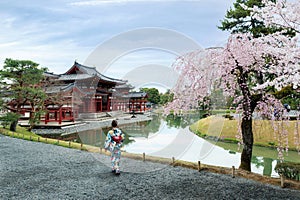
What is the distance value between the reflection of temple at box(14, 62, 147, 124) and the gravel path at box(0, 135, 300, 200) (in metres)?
11.4

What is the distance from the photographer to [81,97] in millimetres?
21859

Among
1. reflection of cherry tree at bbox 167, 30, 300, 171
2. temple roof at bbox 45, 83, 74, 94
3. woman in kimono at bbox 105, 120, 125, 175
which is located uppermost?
temple roof at bbox 45, 83, 74, 94

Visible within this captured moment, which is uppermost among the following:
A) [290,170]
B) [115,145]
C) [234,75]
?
[234,75]

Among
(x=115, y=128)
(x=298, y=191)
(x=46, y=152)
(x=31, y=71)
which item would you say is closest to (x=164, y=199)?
(x=115, y=128)

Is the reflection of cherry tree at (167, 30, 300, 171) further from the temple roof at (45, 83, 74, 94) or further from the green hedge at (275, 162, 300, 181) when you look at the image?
the temple roof at (45, 83, 74, 94)

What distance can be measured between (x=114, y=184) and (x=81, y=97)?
18327 millimetres

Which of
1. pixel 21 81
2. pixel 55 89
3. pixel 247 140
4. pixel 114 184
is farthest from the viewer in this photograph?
pixel 55 89

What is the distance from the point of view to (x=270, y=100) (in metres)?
5.75

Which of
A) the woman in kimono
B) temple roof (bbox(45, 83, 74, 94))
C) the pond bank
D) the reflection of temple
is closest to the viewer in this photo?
the pond bank

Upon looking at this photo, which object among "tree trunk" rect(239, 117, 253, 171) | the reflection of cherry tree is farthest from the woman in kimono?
"tree trunk" rect(239, 117, 253, 171)

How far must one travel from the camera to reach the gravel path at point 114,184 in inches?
161

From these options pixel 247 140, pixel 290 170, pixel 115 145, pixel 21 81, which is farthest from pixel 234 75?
pixel 21 81

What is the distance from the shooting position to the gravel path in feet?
13.4

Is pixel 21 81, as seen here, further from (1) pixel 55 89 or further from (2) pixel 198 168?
(2) pixel 198 168
